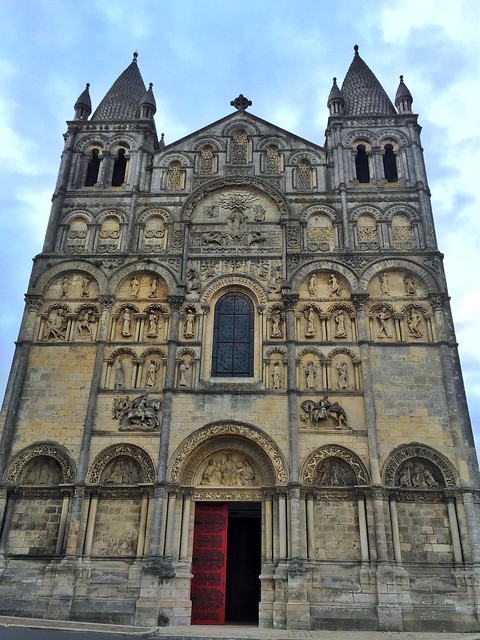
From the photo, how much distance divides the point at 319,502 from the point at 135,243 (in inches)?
454

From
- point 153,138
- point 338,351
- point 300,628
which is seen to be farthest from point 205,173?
A: point 300,628

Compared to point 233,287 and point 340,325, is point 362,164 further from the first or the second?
point 233,287

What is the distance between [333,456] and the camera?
17266 mm

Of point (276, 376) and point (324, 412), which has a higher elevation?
point (276, 376)

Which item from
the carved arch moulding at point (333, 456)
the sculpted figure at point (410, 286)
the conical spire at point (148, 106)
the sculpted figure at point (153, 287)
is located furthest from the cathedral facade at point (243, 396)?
the conical spire at point (148, 106)

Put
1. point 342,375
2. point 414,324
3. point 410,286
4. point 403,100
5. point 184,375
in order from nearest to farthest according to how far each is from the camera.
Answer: point 342,375 < point 184,375 < point 414,324 < point 410,286 < point 403,100

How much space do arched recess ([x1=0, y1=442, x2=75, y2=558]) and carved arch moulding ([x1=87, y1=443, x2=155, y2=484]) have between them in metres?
0.68

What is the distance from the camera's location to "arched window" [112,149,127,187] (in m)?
23.2

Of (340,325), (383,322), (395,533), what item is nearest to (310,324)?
(340,325)

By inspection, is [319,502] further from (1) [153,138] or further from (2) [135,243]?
(1) [153,138]

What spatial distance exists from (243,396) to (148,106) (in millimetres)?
13822

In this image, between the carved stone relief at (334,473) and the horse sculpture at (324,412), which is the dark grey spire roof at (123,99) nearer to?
the horse sculpture at (324,412)

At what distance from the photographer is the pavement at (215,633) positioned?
13.2 m

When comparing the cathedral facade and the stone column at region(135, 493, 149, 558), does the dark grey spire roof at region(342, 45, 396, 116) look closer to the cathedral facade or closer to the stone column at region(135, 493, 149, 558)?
the cathedral facade
